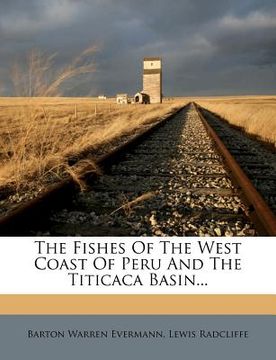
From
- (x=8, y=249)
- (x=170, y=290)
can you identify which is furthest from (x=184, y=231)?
(x=8, y=249)

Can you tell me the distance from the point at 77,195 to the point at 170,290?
7.49 ft

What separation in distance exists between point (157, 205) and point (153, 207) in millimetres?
78

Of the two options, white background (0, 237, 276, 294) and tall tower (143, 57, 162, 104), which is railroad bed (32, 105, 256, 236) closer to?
white background (0, 237, 276, 294)

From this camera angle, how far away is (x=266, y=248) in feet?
10.5

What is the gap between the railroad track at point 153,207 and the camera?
12.5ft

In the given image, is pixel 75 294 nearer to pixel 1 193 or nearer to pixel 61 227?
pixel 61 227

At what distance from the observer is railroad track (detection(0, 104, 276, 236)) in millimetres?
3811

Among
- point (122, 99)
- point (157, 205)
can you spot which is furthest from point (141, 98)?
point (157, 205)

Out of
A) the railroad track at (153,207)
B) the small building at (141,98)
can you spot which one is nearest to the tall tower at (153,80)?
the small building at (141,98)

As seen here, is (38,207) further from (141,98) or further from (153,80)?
(153,80)

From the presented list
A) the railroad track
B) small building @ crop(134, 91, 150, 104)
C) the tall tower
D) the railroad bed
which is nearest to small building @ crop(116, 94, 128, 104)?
the tall tower

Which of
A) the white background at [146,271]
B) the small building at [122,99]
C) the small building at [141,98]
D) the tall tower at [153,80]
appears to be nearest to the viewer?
the white background at [146,271]

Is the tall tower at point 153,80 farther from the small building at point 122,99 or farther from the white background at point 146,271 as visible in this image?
the white background at point 146,271

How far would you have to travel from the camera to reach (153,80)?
75.3 metres
